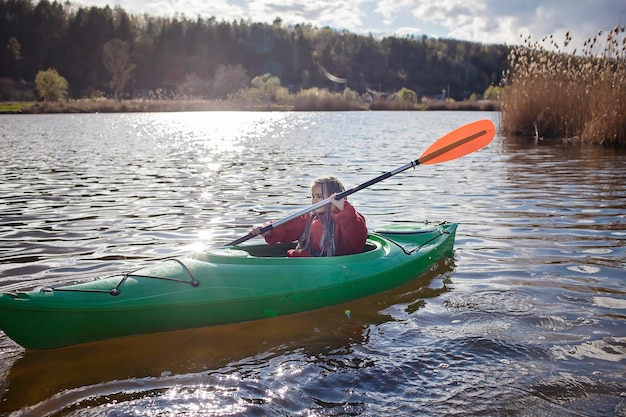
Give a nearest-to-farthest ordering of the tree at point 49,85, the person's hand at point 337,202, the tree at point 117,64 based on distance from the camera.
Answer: the person's hand at point 337,202
the tree at point 49,85
the tree at point 117,64

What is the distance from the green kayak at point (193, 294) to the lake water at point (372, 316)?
0.36ft

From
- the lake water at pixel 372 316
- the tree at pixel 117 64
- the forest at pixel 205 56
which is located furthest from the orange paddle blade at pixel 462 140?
the tree at pixel 117 64

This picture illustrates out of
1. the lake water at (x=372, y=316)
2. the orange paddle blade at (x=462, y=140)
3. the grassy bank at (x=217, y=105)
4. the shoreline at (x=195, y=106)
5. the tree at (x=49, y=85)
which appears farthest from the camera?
the tree at (x=49, y=85)

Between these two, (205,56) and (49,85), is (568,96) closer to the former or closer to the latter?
(49,85)

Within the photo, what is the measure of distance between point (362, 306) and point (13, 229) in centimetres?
375

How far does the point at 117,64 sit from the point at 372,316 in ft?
203

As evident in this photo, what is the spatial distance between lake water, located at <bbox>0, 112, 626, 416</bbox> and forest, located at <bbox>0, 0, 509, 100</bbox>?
4888 cm

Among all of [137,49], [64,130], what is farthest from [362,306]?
[137,49]

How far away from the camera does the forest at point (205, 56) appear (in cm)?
6475

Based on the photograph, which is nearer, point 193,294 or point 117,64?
point 193,294

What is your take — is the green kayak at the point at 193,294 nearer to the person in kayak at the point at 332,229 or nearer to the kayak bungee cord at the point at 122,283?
the kayak bungee cord at the point at 122,283

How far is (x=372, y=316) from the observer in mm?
3756

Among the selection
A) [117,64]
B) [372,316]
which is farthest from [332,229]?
[117,64]

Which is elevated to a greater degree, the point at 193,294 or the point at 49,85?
the point at 49,85
